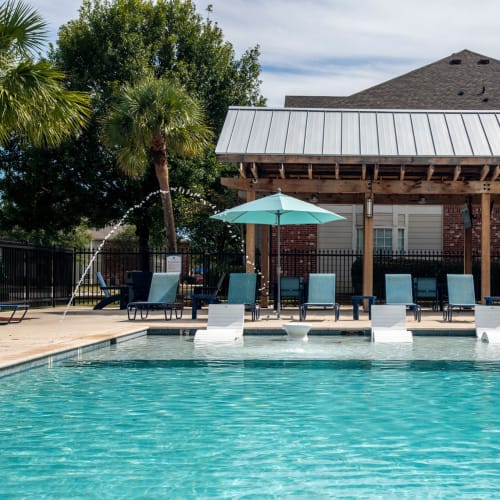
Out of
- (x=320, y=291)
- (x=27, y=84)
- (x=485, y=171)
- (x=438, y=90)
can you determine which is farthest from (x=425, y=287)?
(x=438, y=90)

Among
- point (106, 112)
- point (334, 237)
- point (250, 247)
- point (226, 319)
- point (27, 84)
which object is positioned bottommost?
point (226, 319)

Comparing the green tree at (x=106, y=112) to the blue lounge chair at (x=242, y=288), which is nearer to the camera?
the blue lounge chair at (x=242, y=288)

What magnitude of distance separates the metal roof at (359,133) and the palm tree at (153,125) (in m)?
1.80

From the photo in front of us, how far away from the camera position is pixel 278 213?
49.3ft

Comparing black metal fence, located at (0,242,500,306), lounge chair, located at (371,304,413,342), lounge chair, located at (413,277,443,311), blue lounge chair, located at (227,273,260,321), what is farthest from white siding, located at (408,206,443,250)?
lounge chair, located at (371,304,413,342)

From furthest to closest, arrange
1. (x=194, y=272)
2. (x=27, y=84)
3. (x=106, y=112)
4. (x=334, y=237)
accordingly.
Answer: (x=334, y=237) < (x=106, y=112) < (x=194, y=272) < (x=27, y=84)

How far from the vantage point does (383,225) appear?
86.2 feet

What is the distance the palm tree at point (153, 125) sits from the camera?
1886 cm

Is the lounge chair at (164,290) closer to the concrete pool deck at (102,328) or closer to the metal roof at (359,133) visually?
the concrete pool deck at (102,328)

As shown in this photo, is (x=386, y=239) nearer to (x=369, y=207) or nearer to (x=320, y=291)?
(x=369, y=207)

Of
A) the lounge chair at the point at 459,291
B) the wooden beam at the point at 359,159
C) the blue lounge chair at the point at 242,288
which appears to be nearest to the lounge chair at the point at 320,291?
the blue lounge chair at the point at 242,288

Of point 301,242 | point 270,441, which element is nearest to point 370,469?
point 270,441

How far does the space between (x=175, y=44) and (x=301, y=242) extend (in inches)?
359

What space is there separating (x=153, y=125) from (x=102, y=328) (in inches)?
304
